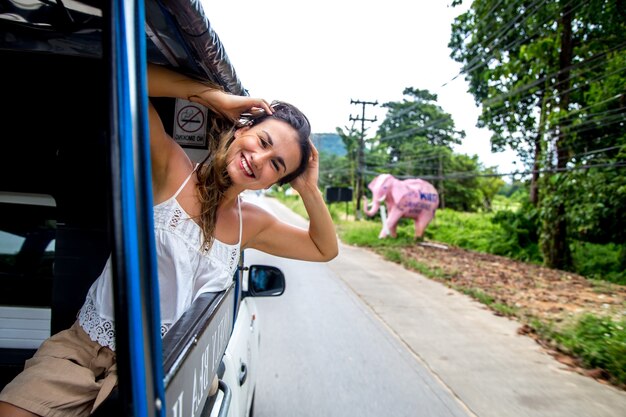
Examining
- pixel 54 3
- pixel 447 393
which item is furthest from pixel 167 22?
pixel 447 393

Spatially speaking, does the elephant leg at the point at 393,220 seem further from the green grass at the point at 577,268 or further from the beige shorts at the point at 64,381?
the beige shorts at the point at 64,381

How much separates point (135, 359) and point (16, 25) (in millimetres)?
1290

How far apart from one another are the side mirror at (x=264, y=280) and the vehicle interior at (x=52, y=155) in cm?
74

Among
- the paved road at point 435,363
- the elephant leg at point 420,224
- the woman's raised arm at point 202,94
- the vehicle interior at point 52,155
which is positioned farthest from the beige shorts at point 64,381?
the elephant leg at point 420,224

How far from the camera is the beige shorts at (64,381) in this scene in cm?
102

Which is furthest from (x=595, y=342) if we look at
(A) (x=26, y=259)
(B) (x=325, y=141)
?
(B) (x=325, y=141)

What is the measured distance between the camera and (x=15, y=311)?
85.6 inches

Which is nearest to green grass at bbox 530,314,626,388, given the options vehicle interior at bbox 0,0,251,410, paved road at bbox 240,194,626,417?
paved road at bbox 240,194,626,417

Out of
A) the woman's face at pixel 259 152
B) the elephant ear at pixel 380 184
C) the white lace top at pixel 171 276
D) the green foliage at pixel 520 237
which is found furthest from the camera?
the elephant ear at pixel 380 184

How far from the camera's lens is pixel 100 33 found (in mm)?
1390

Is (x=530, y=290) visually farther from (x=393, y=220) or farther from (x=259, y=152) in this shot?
(x=393, y=220)

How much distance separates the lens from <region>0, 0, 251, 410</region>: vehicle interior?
141cm

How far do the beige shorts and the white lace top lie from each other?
0.17 feet

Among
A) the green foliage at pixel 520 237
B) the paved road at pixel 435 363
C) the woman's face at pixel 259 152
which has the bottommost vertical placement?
the paved road at pixel 435 363
